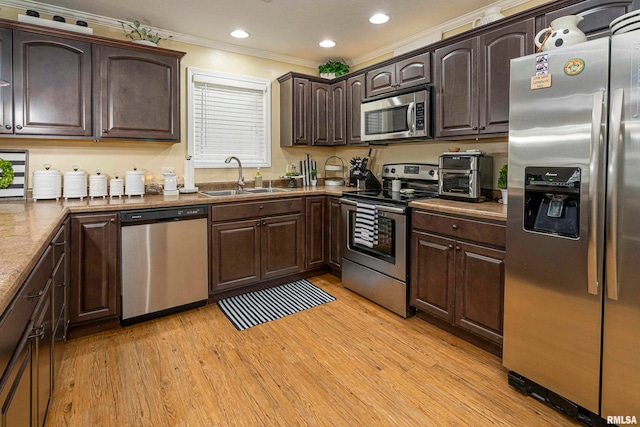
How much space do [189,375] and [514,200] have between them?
2094mm

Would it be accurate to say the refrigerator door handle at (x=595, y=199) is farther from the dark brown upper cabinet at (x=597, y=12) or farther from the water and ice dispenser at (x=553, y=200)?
the dark brown upper cabinet at (x=597, y=12)

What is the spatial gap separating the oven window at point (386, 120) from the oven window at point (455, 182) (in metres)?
0.61

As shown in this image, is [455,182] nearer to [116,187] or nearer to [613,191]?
[613,191]

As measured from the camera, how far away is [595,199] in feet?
5.17

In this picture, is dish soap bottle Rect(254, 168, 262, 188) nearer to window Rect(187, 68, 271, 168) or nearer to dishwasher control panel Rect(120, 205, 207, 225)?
window Rect(187, 68, 271, 168)

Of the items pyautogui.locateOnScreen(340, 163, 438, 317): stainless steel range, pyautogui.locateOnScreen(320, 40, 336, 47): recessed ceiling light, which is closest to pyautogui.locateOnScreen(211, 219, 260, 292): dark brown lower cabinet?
pyautogui.locateOnScreen(340, 163, 438, 317): stainless steel range

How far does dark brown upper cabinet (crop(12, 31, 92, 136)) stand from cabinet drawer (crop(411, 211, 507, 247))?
107 inches

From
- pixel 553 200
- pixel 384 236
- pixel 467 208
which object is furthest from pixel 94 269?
pixel 553 200

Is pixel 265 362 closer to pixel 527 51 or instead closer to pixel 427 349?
pixel 427 349

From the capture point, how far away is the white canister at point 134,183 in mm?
3094

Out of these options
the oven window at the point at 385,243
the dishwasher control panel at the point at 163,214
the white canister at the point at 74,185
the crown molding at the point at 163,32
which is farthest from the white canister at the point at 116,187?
the oven window at the point at 385,243

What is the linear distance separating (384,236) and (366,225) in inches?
8.3

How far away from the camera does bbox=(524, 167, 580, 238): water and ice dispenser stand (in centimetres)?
167

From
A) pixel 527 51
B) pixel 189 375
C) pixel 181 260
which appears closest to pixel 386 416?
pixel 189 375
